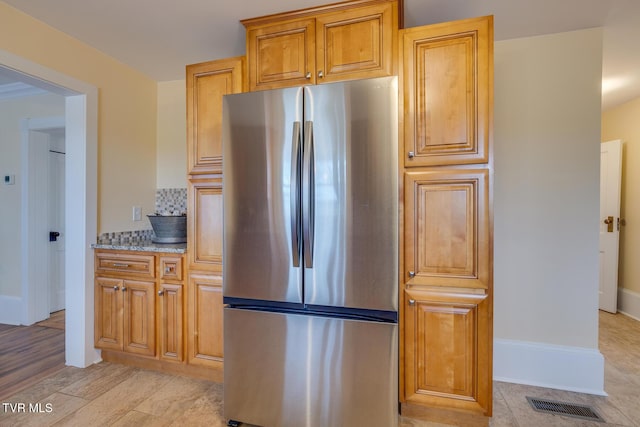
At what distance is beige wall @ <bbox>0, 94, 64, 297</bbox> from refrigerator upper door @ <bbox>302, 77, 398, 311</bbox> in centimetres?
335

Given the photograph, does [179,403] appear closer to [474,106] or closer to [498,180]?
[474,106]

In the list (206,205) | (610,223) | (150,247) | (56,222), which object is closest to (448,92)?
(206,205)

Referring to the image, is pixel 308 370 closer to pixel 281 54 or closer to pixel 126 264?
pixel 126 264

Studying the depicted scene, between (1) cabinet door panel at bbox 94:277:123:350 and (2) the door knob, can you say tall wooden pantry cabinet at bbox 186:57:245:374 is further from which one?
(2) the door knob

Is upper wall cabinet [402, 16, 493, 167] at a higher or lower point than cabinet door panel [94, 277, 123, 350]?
higher

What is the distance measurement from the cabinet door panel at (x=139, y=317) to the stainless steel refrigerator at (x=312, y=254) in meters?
0.85

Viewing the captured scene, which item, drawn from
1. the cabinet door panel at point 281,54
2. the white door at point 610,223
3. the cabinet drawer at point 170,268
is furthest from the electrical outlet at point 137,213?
the white door at point 610,223

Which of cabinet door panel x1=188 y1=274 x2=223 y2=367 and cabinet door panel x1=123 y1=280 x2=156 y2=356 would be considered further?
cabinet door panel x1=123 y1=280 x2=156 y2=356

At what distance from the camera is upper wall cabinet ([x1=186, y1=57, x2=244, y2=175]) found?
6.84ft

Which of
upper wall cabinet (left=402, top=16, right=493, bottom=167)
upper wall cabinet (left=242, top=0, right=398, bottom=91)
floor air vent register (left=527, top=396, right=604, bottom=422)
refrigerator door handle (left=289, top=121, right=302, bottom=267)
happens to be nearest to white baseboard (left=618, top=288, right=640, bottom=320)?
floor air vent register (left=527, top=396, right=604, bottom=422)

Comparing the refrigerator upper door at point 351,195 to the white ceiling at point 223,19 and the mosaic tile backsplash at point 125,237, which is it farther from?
the mosaic tile backsplash at point 125,237

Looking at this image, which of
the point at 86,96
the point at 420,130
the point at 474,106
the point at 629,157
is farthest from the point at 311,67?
the point at 629,157

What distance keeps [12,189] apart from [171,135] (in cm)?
189

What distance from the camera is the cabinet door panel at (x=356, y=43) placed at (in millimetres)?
1782
